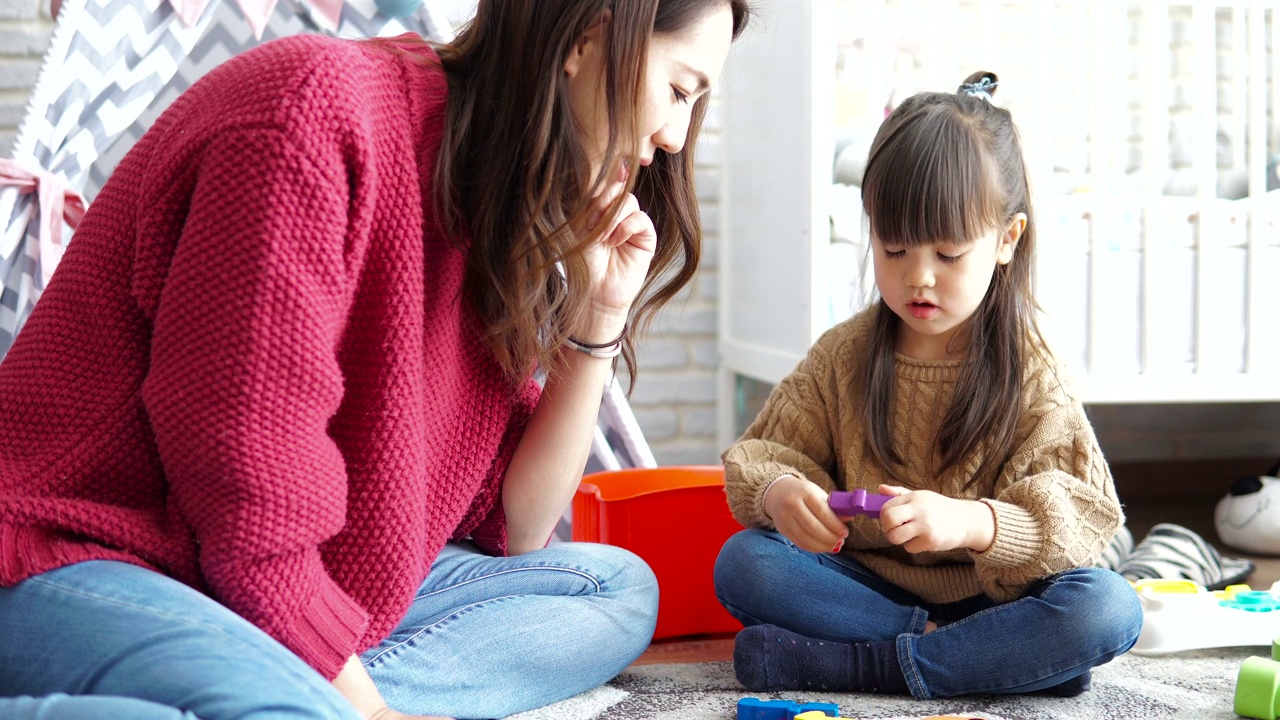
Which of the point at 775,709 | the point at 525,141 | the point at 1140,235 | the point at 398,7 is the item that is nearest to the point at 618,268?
the point at 525,141

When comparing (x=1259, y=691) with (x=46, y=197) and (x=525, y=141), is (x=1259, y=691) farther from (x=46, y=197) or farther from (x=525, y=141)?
(x=46, y=197)

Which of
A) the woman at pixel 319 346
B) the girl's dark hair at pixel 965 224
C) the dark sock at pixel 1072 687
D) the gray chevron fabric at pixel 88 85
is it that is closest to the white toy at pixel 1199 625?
the dark sock at pixel 1072 687

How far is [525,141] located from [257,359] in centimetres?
25

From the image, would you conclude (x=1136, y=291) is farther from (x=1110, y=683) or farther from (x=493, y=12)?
(x=493, y=12)

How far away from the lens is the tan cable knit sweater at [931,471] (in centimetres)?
106

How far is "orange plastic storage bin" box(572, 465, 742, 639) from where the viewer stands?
138 centimetres

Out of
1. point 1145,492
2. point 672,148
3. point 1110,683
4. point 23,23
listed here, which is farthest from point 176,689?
point 1145,492

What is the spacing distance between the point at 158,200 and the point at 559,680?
1.84ft

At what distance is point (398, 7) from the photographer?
1.41 meters

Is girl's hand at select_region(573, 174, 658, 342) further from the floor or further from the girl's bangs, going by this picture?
the floor

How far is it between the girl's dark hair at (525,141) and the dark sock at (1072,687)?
60 centimetres

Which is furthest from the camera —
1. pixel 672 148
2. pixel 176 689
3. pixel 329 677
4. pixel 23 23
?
pixel 23 23

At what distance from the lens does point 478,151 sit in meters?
0.85

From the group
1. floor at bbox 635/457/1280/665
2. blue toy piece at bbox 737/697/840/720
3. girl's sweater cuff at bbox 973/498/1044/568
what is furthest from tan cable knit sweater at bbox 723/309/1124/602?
floor at bbox 635/457/1280/665
